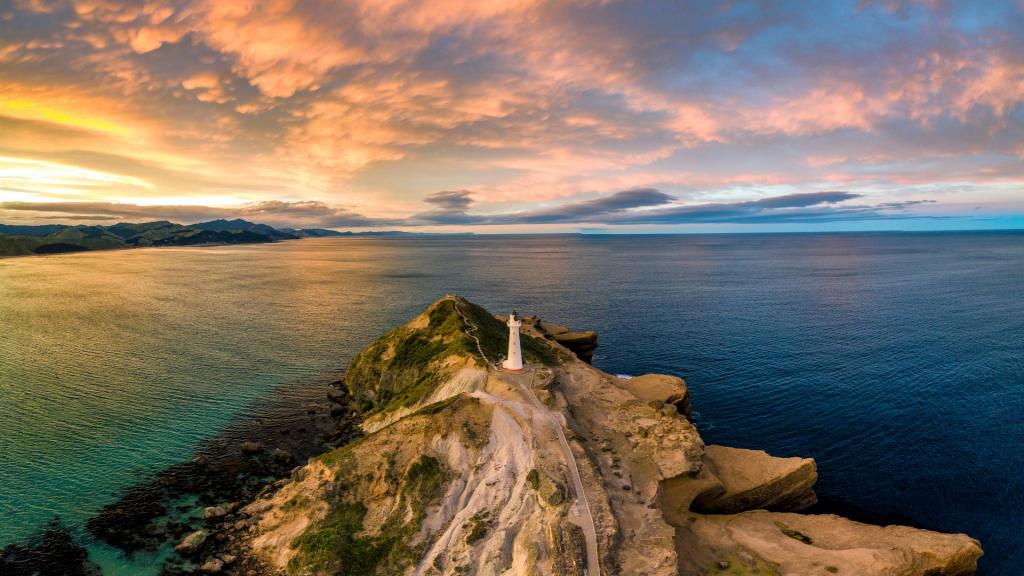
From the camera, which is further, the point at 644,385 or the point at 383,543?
the point at 644,385

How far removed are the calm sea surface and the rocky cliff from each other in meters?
7.68

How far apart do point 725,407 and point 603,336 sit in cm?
3274

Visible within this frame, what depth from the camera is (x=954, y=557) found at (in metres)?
29.0

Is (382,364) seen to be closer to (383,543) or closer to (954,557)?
(383,543)

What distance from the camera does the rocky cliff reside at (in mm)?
29109

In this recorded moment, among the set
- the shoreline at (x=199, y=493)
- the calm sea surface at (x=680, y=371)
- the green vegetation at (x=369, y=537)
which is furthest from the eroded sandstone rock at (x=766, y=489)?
the shoreline at (x=199, y=493)

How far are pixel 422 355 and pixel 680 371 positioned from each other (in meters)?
35.9

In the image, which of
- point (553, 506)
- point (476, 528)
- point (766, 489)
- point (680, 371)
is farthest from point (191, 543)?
point (680, 371)

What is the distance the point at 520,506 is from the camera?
31.6 meters

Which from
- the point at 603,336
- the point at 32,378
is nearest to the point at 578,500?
the point at 603,336

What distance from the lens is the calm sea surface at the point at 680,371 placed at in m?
40.4

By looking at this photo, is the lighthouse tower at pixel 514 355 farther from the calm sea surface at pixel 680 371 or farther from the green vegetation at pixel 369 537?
the calm sea surface at pixel 680 371

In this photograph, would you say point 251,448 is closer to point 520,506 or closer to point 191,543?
point 191,543

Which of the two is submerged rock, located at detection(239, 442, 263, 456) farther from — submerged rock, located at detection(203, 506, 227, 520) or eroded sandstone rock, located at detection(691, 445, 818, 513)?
eroded sandstone rock, located at detection(691, 445, 818, 513)
